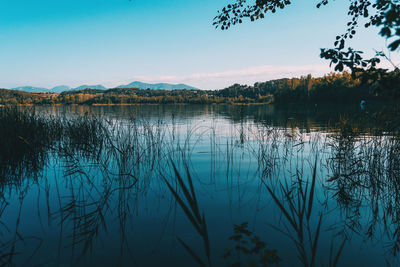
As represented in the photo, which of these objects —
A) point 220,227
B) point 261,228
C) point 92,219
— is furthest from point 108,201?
point 261,228

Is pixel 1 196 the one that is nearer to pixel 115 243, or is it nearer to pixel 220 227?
pixel 115 243

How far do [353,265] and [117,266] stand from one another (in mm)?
3379

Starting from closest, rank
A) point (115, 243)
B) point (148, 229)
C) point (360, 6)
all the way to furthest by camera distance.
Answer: point (115, 243)
point (148, 229)
point (360, 6)

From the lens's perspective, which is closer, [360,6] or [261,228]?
[261,228]

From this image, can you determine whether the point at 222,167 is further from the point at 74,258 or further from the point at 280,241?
the point at 74,258

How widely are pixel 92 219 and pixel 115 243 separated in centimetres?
99

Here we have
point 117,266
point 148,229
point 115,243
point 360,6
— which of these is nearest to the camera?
point 117,266

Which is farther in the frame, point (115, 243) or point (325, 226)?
point (325, 226)

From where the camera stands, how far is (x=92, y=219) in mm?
4320

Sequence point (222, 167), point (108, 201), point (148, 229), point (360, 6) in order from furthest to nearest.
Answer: point (222, 167)
point (360, 6)
point (108, 201)
point (148, 229)

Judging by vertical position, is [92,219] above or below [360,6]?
below

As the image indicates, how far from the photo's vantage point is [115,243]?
3639 millimetres

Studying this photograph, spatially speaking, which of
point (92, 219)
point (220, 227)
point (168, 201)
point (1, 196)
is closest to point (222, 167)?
point (168, 201)

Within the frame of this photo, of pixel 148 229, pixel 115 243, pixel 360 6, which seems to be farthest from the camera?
pixel 360 6
